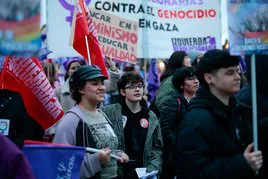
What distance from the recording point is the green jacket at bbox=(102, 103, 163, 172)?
6.04 m

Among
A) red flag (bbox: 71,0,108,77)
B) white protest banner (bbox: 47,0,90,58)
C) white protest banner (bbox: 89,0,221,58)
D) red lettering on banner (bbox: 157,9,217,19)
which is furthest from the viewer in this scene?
red lettering on banner (bbox: 157,9,217,19)

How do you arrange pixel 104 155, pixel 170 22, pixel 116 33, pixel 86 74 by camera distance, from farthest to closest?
1. pixel 170 22
2. pixel 116 33
3. pixel 86 74
4. pixel 104 155

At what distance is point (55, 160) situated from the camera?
4.40 meters

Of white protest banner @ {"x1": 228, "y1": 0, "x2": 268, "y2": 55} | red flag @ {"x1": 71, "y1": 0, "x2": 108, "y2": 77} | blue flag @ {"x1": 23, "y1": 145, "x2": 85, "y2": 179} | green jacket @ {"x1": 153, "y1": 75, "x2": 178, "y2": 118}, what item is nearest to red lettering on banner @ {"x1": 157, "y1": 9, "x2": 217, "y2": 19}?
green jacket @ {"x1": 153, "y1": 75, "x2": 178, "y2": 118}

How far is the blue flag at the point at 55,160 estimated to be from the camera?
4.33 metres

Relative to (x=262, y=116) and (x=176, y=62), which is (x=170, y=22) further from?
(x=262, y=116)

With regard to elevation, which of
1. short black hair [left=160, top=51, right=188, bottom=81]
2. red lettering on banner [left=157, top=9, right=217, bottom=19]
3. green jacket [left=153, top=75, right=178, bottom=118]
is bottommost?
green jacket [left=153, top=75, right=178, bottom=118]

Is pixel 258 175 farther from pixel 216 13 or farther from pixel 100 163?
pixel 216 13

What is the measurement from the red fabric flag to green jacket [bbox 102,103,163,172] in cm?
69

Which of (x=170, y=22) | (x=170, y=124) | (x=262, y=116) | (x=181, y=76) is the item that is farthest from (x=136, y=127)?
(x=170, y=22)

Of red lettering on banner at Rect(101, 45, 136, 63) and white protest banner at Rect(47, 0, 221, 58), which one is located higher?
white protest banner at Rect(47, 0, 221, 58)

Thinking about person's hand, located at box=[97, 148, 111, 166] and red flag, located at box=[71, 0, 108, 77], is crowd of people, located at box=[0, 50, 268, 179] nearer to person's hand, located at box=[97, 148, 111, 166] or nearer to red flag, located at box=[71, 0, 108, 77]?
person's hand, located at box=[97, 148, 111, 166]

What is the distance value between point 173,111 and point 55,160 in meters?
2.26

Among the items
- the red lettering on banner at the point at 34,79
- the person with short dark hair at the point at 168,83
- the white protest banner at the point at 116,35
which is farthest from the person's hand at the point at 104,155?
the white protest banner at the point at 116,35
